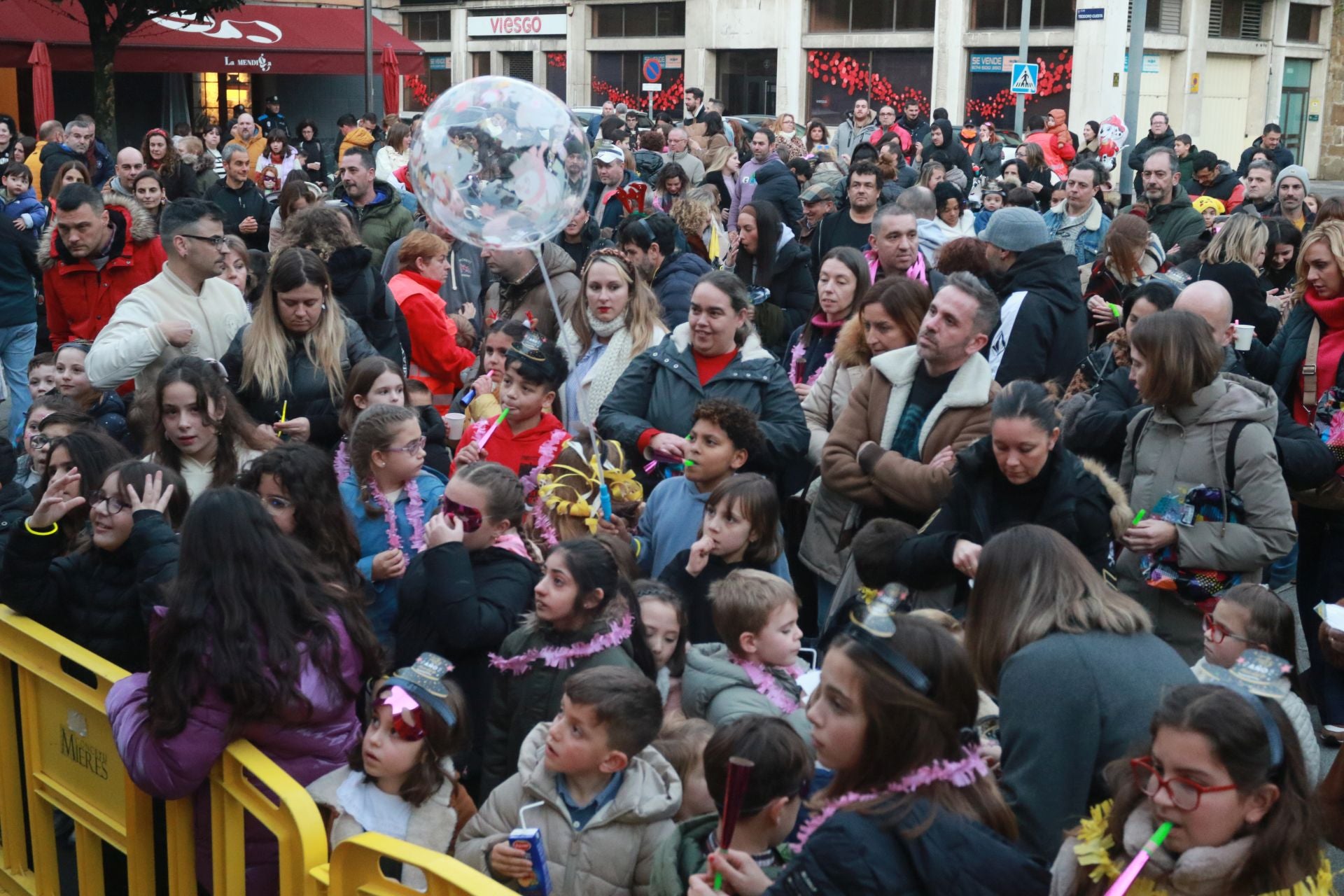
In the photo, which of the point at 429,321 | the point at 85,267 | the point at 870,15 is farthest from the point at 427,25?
the point at 429,321

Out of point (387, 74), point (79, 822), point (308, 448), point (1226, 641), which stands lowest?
point (79, 822)

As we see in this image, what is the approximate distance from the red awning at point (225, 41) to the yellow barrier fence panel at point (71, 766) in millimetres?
23705

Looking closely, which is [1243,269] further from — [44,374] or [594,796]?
[44,374]

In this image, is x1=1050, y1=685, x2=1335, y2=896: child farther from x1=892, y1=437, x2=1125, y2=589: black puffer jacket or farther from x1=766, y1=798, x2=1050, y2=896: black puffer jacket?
x1=892, y1=437, x2=1125, y2=589: black puffer jacket

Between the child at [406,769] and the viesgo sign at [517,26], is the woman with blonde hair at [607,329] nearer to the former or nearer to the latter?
the child at [406,769]

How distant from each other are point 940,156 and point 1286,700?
14631 mm

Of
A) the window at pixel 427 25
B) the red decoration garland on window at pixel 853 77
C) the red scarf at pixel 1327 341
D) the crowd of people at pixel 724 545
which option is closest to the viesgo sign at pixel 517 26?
the window at pixel 427 25

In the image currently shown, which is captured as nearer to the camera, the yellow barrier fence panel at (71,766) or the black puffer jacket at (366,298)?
the yellow barrier fence panel at (71,766)

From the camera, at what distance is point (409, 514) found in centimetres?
482

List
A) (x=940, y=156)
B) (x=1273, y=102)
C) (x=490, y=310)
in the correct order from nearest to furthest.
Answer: (x=490, y=310)
(x=940, y=156)
(x=1273, y=102)

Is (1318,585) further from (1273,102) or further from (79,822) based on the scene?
(1273,102)

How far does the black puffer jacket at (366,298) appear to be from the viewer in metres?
6.68

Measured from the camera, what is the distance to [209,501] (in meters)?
3.46

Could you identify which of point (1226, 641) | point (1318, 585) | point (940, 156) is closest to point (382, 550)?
point (1226, 641)
